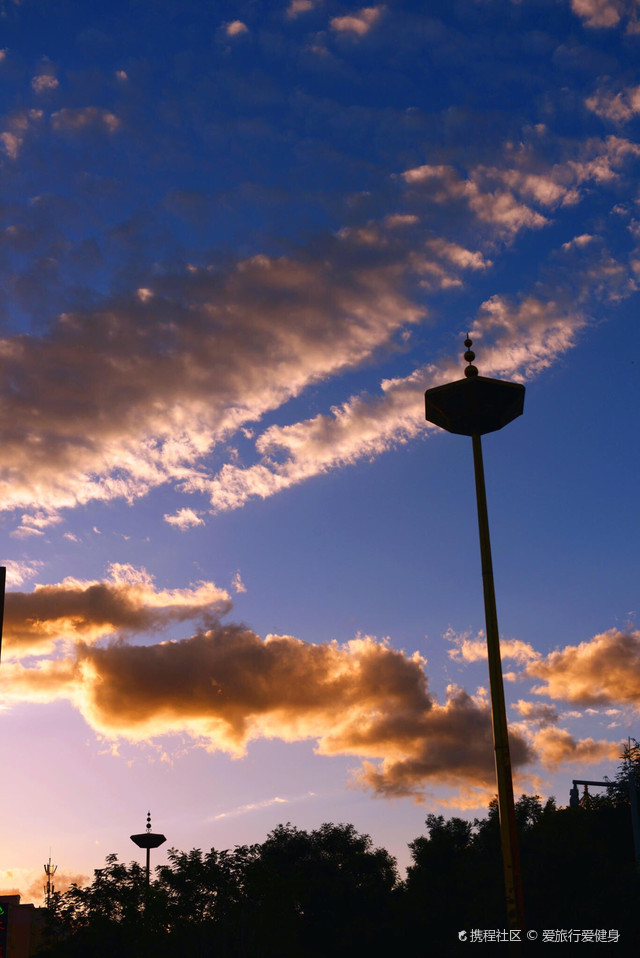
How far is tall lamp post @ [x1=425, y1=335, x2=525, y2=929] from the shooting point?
1518 cm

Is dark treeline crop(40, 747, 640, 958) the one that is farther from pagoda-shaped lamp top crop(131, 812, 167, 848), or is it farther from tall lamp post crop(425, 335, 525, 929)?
tall lamp post crop(425, 335, 525, 929)

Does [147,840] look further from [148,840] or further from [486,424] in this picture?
[486,424]

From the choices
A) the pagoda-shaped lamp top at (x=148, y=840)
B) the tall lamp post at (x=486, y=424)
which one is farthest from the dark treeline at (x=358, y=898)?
the tall lamp post at (x=486, y=424)

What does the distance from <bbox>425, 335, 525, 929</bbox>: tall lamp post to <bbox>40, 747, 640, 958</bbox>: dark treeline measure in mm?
25091

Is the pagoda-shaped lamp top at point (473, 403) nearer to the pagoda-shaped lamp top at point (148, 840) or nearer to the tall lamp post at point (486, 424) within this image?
the tall lamp post at point (486, 424)

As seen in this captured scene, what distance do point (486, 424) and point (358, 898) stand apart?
56471 mm

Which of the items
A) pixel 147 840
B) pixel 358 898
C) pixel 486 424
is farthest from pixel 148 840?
pixel 486 424

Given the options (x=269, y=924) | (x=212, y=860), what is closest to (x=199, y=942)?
(x=269, y=924)

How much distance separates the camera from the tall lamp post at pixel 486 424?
49.8 ft

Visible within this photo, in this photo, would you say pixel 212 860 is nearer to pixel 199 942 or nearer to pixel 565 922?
pixel 199 942

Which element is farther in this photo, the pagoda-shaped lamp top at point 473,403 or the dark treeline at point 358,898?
the dark treeline at point 358,898

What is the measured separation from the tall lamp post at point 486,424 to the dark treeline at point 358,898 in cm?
2509

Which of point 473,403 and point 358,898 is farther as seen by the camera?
point 358,898

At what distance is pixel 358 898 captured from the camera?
65.8 metres
